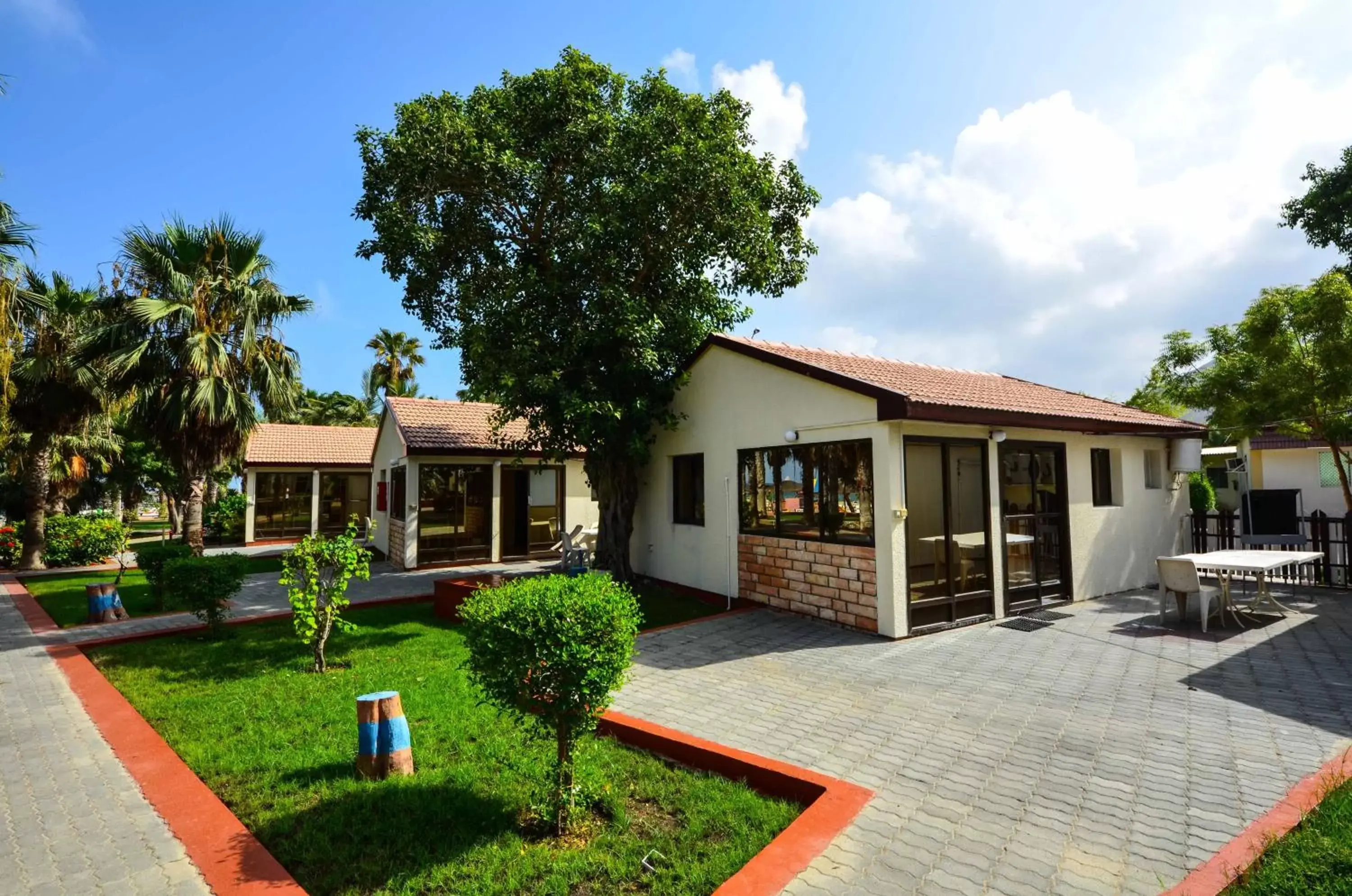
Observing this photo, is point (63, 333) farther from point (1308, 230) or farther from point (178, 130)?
point (1308, 230)

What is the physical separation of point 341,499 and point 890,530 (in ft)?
75.6

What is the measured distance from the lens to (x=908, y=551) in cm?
892

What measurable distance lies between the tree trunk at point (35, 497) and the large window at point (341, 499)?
7.91 m

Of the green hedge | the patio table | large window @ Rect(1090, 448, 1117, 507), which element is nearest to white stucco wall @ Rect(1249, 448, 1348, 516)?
large window @ Rect(1090, 448, 1117, 507)

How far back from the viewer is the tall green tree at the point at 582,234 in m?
11.1

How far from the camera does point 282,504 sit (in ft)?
80.0

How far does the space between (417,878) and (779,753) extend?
8.63 feet

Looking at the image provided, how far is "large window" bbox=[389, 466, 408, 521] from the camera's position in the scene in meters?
17.2

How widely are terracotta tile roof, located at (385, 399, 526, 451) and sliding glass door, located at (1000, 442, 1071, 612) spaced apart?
1111 centimetres

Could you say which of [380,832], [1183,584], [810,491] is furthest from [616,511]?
[380,832]

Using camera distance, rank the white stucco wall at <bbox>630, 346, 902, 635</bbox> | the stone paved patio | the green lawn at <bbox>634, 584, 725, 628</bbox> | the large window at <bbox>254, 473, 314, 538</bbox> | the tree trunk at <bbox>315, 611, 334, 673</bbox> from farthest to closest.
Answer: the large window at <bbox>254, 473, 314, 538</bbox>, the green lawn at <bbox>634, 584, 725, 628</bbox>, the white stucco wall at <bbox>630, 346, 902, 635</bbox>, the tree trunk at <bbox>315, 611, 334, 673</bbox>, the stone paved patio

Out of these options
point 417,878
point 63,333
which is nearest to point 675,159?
point 417,878

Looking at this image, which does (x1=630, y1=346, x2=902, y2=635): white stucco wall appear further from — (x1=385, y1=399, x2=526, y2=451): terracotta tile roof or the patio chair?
(x1=385, y1=399, x2=526, y2=451): terracotta tile roof

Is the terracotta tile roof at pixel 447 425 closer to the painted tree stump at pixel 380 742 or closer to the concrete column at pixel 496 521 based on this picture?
the concrete column at pixel 496 521
